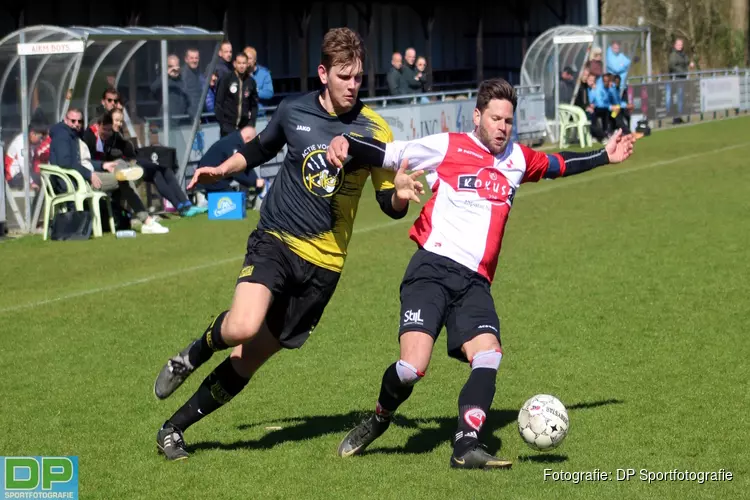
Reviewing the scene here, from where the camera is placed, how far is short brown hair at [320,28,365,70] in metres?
5.99

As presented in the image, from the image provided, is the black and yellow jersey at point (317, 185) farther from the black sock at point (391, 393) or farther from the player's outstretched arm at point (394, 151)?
the black sock at point (391, 393)

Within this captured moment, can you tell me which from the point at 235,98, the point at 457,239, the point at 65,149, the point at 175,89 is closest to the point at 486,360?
the point at 457,239

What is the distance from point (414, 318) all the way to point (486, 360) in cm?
42

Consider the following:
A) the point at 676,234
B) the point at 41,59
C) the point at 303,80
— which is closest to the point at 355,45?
the point at 676,234

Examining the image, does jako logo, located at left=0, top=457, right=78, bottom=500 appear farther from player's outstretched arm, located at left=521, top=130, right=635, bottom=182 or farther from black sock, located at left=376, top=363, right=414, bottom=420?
player's outstretched arm, located at left=521, top=130, right=635, bottom=182

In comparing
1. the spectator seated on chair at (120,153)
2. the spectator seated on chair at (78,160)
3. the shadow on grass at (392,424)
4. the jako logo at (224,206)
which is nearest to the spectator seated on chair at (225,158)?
the jako logo at (224,206)

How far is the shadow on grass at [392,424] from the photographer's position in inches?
249

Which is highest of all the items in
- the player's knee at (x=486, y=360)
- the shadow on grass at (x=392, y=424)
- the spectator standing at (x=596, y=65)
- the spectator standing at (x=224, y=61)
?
the spectator standing at (x=596, y=65)

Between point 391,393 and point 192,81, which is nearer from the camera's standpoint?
point 391,393

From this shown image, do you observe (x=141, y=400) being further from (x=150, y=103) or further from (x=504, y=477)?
(x=150, y=103)

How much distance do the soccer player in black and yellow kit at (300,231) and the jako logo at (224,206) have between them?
1031 centimetres

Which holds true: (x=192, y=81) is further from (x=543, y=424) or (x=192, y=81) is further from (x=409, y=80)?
(x=543, y=424)

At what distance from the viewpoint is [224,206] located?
16.6 m

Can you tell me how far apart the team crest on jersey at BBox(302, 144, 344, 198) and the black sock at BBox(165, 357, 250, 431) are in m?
1.05
